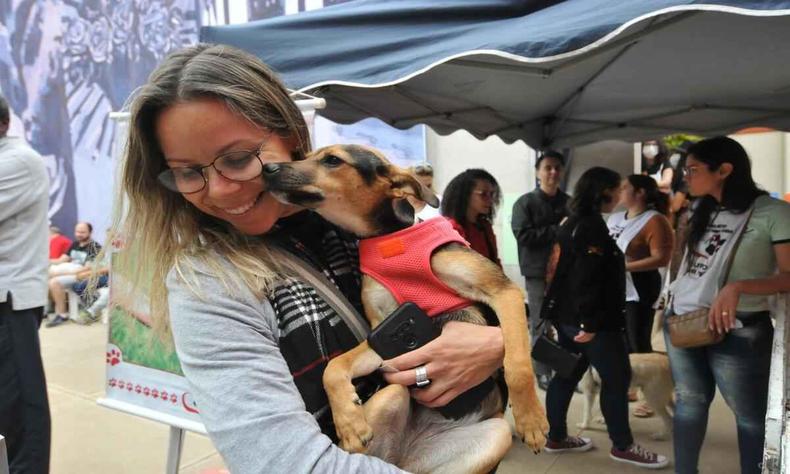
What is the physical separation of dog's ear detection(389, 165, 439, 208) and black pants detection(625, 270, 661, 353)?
4.14 meters

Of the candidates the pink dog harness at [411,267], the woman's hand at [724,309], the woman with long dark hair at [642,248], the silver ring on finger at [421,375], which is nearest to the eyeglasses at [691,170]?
the woman's hand at [724,309]

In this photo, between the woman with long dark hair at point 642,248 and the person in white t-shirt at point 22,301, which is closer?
the person in white t-shirt at point 22,301

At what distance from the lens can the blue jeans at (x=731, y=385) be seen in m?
3.16

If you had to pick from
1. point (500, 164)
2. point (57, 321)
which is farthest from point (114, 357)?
point (57, 321)

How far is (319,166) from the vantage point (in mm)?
1595

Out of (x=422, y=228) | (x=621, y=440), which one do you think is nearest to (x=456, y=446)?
(x=422, y=228)

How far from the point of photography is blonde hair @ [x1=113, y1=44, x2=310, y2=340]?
121cm

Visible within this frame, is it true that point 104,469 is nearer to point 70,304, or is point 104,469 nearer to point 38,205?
point 38,205

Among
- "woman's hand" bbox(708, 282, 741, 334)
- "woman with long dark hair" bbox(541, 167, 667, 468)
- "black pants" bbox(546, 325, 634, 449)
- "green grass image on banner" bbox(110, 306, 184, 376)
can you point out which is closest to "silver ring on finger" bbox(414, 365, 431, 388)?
"green grass image on banner" bbox(110, 306, 184, 376)

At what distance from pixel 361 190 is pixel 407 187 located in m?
0.14

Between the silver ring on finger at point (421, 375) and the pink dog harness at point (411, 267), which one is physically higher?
the pink dog harness at point (411, 267)

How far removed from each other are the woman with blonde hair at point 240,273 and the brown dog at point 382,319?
5 cm

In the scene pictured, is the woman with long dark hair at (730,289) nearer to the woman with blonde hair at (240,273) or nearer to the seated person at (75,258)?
the woman with blonde hair at (240,273)

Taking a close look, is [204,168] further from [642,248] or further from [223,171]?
[642,248]
